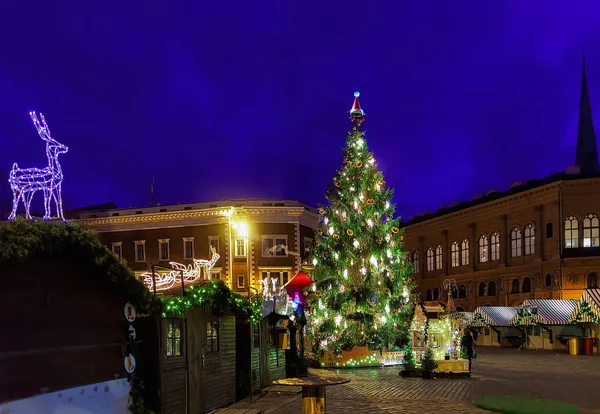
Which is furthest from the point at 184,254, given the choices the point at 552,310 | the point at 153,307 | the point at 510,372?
the point at 153,307

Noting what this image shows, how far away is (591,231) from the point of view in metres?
53.7

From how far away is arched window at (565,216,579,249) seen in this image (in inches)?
2125

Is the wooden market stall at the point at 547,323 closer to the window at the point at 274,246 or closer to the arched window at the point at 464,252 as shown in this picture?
the window at the point at 274,246

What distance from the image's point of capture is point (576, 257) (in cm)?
5312

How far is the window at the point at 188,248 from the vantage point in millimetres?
55438

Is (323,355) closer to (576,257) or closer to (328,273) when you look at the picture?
(328,273)

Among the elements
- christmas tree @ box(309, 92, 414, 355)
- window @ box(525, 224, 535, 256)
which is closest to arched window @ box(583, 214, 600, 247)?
window @ box(525, 224, 535, 256)

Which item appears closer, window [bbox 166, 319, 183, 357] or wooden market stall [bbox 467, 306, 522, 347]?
window [bbox 166, 319, 183, 357]

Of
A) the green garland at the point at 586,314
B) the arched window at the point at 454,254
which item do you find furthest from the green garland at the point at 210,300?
the arched window at the point at 454,254

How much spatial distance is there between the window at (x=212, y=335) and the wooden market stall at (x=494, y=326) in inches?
1358

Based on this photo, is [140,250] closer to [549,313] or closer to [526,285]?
[549,313]

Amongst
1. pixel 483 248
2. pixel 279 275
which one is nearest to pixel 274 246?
pixel 279 275

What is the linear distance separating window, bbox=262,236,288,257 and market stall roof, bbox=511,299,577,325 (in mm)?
19290

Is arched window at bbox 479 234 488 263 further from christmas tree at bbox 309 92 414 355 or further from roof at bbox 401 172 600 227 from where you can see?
christmas tree at bbox 309 92 414 355
